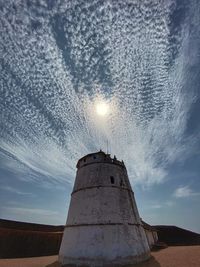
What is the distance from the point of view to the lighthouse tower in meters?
11.0

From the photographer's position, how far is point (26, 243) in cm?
1814

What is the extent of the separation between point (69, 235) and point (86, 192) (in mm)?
2888

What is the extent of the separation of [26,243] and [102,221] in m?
10.7

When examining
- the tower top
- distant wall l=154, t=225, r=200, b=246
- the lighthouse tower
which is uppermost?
distant wall l=154, t=225, r=200, b=246

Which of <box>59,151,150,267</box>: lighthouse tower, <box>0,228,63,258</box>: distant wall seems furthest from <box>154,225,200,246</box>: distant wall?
<box>59,151,150,267</box>: lighthouse tower

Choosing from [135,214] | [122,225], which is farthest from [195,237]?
[122,225]

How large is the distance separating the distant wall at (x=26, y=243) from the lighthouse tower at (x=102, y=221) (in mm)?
7253

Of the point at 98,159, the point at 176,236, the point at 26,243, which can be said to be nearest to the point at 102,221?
the point at 98,159

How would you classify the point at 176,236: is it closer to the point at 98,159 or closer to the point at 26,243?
the point at 26,243

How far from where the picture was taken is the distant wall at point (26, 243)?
16797mm

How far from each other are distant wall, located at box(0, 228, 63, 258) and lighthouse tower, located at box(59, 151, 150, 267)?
286 inches

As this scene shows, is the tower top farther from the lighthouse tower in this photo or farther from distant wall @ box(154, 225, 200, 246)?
distant wall @ box(154, 225, 200, 246)

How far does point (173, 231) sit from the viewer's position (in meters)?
31.3

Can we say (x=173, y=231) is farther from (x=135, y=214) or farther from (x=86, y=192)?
(x=86, y=192)
